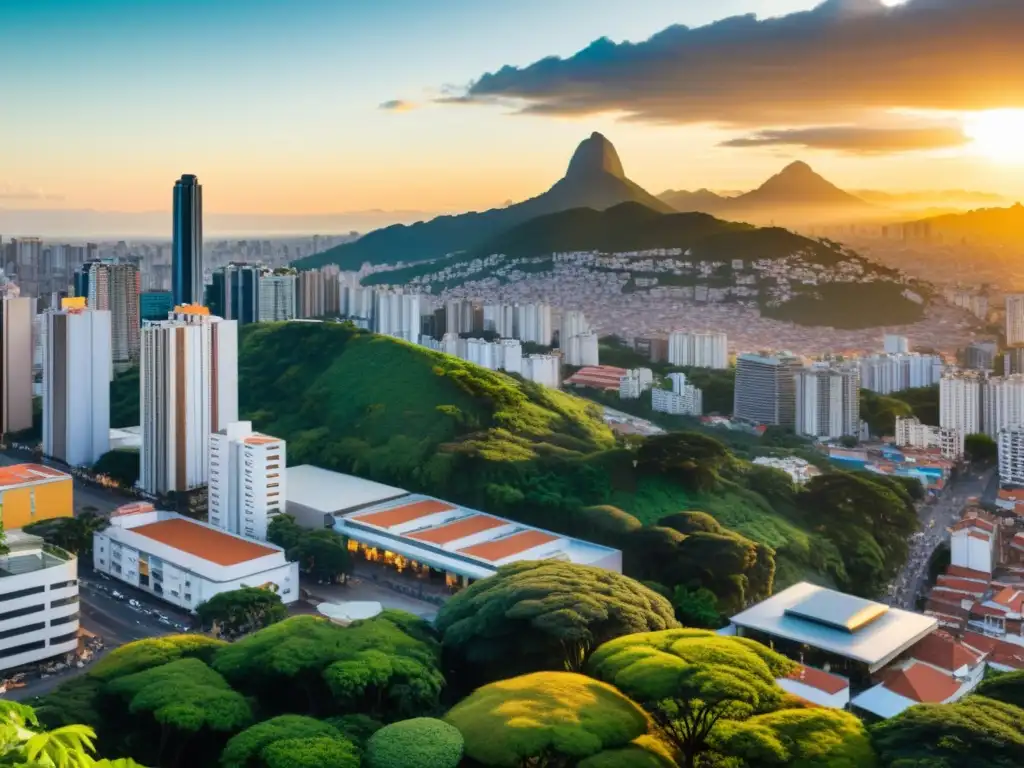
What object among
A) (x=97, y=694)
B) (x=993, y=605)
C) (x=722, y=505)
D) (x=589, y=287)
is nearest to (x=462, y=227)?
(x=589, y=287)

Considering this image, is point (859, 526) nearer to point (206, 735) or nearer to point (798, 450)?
point (798, 450)

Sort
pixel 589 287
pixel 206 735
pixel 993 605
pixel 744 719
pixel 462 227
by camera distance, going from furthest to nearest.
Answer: pixel 462 227 → pixel 589 287 → pixel 993 605 → pixel 206 735 → pixel 744 719

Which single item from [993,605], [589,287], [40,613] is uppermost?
[589,287]

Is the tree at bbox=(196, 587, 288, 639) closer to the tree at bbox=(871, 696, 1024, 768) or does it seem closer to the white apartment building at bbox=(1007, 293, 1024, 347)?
the tree at bbox=(871, 696, 1024, 768)

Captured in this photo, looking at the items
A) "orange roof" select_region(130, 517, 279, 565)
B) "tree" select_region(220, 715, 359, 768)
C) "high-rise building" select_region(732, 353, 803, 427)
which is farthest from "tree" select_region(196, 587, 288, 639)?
"high-rise building" select_region(732, 353, 803, 427)

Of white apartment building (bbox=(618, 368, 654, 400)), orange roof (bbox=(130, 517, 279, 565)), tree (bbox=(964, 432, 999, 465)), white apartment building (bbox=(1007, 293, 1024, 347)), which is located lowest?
tree (bbox=(964, 432, 999, 465))

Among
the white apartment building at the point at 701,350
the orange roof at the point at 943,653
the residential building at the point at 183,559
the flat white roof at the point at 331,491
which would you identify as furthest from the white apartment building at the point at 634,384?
the orange roof at the point at 943,653

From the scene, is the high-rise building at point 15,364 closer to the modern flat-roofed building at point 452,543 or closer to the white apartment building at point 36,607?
the modern flat-roofed building at point 452,543
